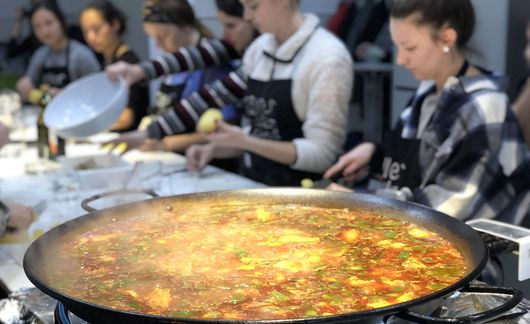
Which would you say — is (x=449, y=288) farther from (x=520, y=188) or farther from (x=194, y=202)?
(x=520, y=188)

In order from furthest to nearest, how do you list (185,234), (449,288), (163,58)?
(163,58), (185,234), (449,288)

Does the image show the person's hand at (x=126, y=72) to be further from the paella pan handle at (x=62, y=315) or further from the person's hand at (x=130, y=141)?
the paella pan handle at (x=62, y=315)

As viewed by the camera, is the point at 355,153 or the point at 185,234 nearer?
the point at 185,234

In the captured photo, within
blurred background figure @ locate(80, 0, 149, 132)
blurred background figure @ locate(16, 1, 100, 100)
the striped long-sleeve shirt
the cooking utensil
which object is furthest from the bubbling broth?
blurred background figure @ locate(16, 1, 100, 100)

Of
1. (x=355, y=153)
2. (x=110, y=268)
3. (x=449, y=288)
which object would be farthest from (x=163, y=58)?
(x=449, y=288)

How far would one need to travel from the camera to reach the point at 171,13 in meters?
3.71

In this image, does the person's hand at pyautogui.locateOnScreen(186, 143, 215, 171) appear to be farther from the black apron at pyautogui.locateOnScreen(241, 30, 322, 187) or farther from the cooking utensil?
the cooking utensil

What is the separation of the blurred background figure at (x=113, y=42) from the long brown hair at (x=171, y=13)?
0.77 meters

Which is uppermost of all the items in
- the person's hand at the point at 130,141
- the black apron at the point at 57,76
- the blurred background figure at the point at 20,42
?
the person's hand at the point at 130,141

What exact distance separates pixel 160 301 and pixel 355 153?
139 centimetres

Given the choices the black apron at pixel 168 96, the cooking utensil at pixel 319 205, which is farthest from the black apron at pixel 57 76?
the cooking utensil at pixel 319 205

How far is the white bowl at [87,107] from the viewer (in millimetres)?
2803

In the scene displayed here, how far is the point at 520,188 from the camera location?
6.62 ft

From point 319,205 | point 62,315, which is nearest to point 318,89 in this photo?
point 319,205
